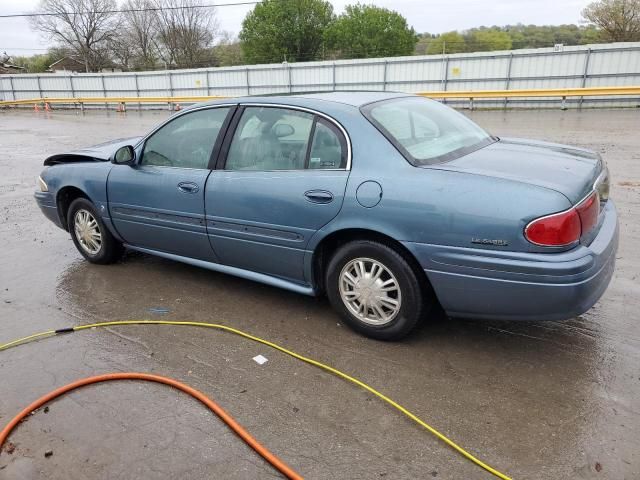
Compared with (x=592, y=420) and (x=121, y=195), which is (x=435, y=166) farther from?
(x=121, y=195)

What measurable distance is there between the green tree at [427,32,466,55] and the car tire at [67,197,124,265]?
6971 centimetres

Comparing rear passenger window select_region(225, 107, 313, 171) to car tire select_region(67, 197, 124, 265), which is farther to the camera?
car tire select_region(67, 197, 124, 265)

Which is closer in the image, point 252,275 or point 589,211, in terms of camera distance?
point 589,211

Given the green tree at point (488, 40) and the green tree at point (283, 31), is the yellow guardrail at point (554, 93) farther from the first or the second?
the green tree at point (488, 40)

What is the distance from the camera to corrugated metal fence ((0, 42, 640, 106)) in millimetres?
20234

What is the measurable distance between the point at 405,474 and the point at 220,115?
293 centimetres

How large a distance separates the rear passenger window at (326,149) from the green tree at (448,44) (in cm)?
7038

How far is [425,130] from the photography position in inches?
143

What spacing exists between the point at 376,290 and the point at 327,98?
1.45m

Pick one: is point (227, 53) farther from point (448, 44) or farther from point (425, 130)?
point (425, 130)

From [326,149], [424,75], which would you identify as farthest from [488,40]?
[326,149]

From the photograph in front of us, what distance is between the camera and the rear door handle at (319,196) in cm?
328

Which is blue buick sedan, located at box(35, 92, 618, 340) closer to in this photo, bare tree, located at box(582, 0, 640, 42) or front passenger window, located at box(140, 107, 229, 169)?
front passenger window, located at box(140, 107, 229, 169)

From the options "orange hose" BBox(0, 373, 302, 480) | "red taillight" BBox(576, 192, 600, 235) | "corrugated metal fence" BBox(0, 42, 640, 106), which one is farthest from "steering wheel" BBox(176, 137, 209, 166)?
"corrugated metal fence" BBox(0, 42, 640, 106)
